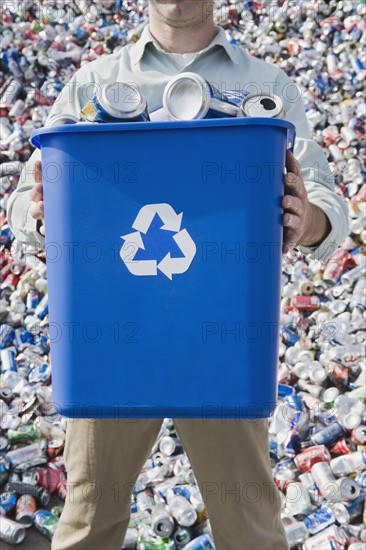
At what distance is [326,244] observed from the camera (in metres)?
1.77

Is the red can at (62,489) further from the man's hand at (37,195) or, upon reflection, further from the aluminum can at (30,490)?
the man's hand at (37,195)

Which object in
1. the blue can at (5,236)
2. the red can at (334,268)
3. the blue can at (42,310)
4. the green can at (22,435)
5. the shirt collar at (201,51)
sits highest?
the shirt collar at (201,51)

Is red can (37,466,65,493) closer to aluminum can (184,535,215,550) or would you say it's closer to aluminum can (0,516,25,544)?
aluminum can (0,516,25,544)

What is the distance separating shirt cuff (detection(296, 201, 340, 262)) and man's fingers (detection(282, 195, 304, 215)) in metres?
0.23

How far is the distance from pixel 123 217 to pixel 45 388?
194cm

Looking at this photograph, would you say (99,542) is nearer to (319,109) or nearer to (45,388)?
(45,388)

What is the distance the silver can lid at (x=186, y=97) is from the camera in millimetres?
1389

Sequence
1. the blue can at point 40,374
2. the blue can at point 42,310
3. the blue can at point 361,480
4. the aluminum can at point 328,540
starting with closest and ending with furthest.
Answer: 1. the aluminum can at point 328,540
2. the blue can at point 361,480
3. the blue can at point 40,374
4. the blue can at point 42,310

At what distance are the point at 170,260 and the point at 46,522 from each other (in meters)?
1.51

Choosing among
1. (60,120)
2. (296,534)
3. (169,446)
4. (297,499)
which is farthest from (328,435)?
(60,120)

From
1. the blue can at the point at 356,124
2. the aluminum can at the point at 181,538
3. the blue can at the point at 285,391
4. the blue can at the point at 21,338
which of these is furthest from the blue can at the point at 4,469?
the blue can at the point at 356,124

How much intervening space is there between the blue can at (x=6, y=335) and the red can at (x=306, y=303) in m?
1.35

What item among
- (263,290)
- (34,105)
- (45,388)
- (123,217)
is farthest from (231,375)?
(34,105)

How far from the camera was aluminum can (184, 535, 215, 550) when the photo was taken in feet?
7.90
